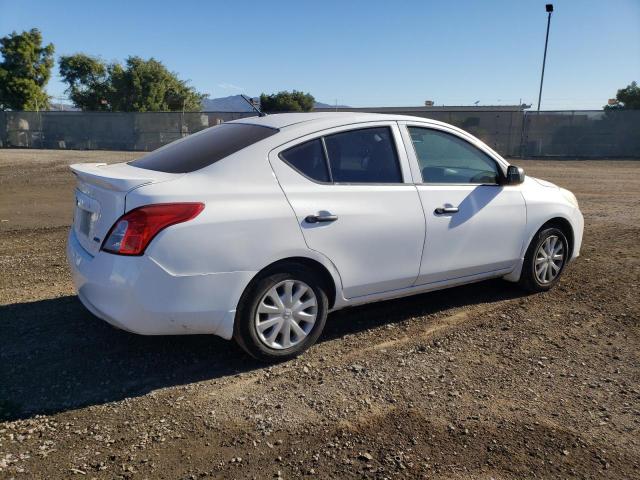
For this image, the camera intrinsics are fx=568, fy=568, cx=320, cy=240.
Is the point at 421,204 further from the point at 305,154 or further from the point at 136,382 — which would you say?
the point at 136,382

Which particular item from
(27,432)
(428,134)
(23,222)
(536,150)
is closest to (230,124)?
(428,134)

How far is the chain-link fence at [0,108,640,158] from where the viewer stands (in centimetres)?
2692

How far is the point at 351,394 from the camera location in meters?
3.54

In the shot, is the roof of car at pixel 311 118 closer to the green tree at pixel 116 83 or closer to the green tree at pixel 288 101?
the green tree at pixel 288 101

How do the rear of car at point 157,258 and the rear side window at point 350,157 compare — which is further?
the rear side window at point 350,157

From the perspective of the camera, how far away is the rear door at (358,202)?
3883mm

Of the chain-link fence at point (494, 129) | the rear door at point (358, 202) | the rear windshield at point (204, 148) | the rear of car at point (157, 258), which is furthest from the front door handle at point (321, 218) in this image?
the chain-link fence at point (494, 129)

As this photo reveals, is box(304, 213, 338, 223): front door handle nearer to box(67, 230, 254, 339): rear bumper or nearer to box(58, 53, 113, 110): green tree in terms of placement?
box(67, 230, 254, 339): rear bumper

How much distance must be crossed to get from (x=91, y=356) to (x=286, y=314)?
141 cm

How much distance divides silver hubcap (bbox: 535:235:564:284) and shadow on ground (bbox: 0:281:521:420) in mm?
1064

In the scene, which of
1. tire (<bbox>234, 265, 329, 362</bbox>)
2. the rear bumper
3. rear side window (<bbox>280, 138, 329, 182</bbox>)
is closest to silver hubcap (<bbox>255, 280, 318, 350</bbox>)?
tire (<bbox>234, 265, 329, 362</bbox>)

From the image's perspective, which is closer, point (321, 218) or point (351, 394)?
point (351, 394)

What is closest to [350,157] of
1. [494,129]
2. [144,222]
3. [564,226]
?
[144,222]

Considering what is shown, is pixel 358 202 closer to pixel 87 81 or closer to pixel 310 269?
pixel 310 269
